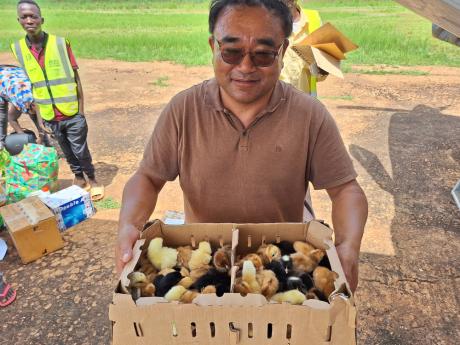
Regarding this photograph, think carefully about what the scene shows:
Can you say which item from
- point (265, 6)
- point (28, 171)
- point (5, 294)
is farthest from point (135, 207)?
point (28, 171)

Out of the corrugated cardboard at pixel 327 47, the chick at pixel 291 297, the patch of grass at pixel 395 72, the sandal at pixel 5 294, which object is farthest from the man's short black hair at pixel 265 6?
the patch of grass at pixel 395 72

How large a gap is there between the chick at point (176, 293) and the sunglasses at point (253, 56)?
1005 mm

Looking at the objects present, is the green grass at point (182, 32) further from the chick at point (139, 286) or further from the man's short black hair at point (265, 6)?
the chick at point (139, 286)

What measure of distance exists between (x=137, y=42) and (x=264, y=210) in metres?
17.3

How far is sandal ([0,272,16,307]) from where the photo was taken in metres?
3.51

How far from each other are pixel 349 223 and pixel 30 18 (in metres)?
4.63

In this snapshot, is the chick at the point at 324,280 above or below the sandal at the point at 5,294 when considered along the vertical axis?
above

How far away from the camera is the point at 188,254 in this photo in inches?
58.7

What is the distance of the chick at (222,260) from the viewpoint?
1.42m

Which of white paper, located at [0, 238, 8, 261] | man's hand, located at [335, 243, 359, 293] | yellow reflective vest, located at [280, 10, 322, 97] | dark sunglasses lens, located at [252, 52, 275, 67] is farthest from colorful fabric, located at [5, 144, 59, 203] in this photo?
man's hand, located at [335, 243, 359, 293]

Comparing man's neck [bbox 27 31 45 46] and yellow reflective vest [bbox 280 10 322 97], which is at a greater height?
man's neck [bbox 27 31 45 46]

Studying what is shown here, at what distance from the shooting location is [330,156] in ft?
6.08

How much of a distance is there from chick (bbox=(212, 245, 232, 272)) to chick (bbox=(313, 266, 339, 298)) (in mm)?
330

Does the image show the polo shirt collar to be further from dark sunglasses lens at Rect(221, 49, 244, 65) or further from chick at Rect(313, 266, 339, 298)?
chick at Rect(313, 266, 339, 298)
